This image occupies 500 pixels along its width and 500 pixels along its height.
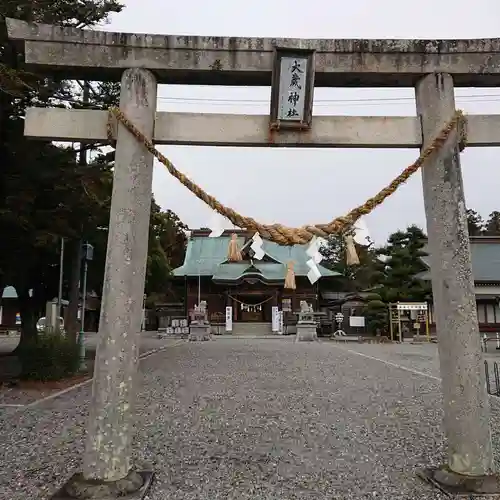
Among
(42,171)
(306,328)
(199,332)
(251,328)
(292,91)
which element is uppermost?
(42,171)

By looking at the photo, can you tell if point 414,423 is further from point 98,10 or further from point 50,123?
point 98,10

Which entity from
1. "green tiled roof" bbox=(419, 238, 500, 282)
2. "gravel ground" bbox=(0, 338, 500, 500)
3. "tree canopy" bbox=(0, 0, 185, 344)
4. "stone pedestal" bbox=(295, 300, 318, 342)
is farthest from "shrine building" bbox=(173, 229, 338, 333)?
"gravel ground" bbox=(0, 338, 500, 500)

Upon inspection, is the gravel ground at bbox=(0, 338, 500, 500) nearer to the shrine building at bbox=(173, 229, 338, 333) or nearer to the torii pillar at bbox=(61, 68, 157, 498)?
the torii pillar at bbox=(61, 68, 157, 498)

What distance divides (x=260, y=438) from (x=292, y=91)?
4080mm

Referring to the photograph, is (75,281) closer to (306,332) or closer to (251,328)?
(306,332)

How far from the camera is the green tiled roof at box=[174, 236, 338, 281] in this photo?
114 ft

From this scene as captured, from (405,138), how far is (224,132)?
5.42ft

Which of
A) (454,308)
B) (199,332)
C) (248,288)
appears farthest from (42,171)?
(248,288)

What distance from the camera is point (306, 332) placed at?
27.8 m

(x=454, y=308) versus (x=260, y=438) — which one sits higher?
A: (x=454, y=308)

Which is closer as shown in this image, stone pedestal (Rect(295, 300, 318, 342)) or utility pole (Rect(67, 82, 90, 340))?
utility pole (Rect(67, 82, 90, 340))

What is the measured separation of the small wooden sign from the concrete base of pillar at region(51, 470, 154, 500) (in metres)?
3.26

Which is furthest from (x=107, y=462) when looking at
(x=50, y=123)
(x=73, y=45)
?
(x=73, y=45)

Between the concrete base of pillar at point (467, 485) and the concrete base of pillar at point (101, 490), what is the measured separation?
2.50m
